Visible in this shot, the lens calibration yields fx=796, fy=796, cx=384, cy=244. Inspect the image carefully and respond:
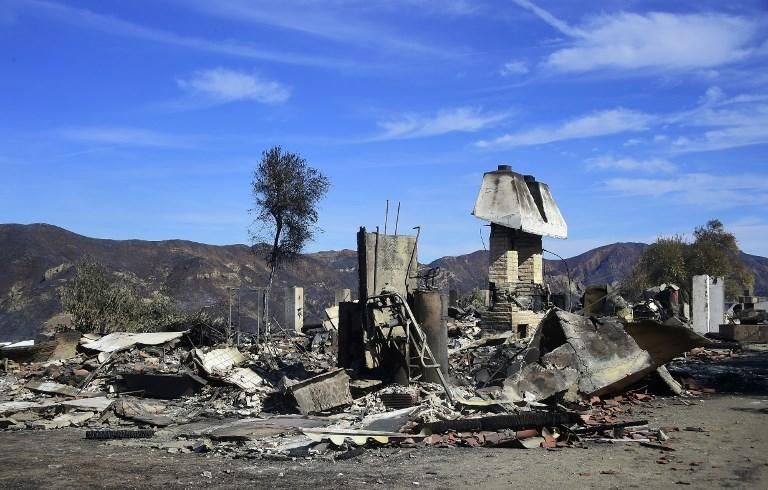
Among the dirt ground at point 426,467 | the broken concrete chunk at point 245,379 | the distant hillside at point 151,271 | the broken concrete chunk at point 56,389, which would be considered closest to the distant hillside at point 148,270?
the distant hillside at point 151,271

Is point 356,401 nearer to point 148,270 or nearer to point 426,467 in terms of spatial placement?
point 426,467

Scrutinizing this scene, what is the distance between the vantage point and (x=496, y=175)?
1939 cm

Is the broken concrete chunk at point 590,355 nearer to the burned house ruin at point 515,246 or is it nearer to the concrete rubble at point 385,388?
the concrete rubble at point 385,388

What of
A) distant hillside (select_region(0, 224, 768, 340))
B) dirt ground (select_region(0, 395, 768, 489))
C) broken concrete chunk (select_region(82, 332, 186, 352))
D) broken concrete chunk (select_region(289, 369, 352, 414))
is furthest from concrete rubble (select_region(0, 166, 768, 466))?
distant hillside (select_region(0, 224, 768, 340))

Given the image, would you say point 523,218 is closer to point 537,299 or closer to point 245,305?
point 537,299

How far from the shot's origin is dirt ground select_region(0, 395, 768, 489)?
697 centimetres

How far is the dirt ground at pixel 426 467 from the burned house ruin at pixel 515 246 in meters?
8.82

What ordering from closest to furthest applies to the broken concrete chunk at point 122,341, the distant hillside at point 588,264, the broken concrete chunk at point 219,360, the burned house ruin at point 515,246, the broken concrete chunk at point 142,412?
the broken concrete chunk at point 142,412 → the broken concrete chunk at point 219,360 → the broken concrete chunk at point 122,341 → the burned house ruin at point 515,246 → the distant hillside at point 588,264

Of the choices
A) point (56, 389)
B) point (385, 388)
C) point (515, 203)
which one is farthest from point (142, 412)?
point (515, 203)

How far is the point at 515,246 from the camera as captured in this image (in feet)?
63.2

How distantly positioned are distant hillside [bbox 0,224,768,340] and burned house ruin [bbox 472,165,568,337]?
1391 cm

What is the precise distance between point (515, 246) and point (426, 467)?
479 inches

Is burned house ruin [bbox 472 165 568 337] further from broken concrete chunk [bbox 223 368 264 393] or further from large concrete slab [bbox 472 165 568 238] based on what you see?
broken concrete chunk [bbox 223 368 264 393]

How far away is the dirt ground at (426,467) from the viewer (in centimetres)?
697
